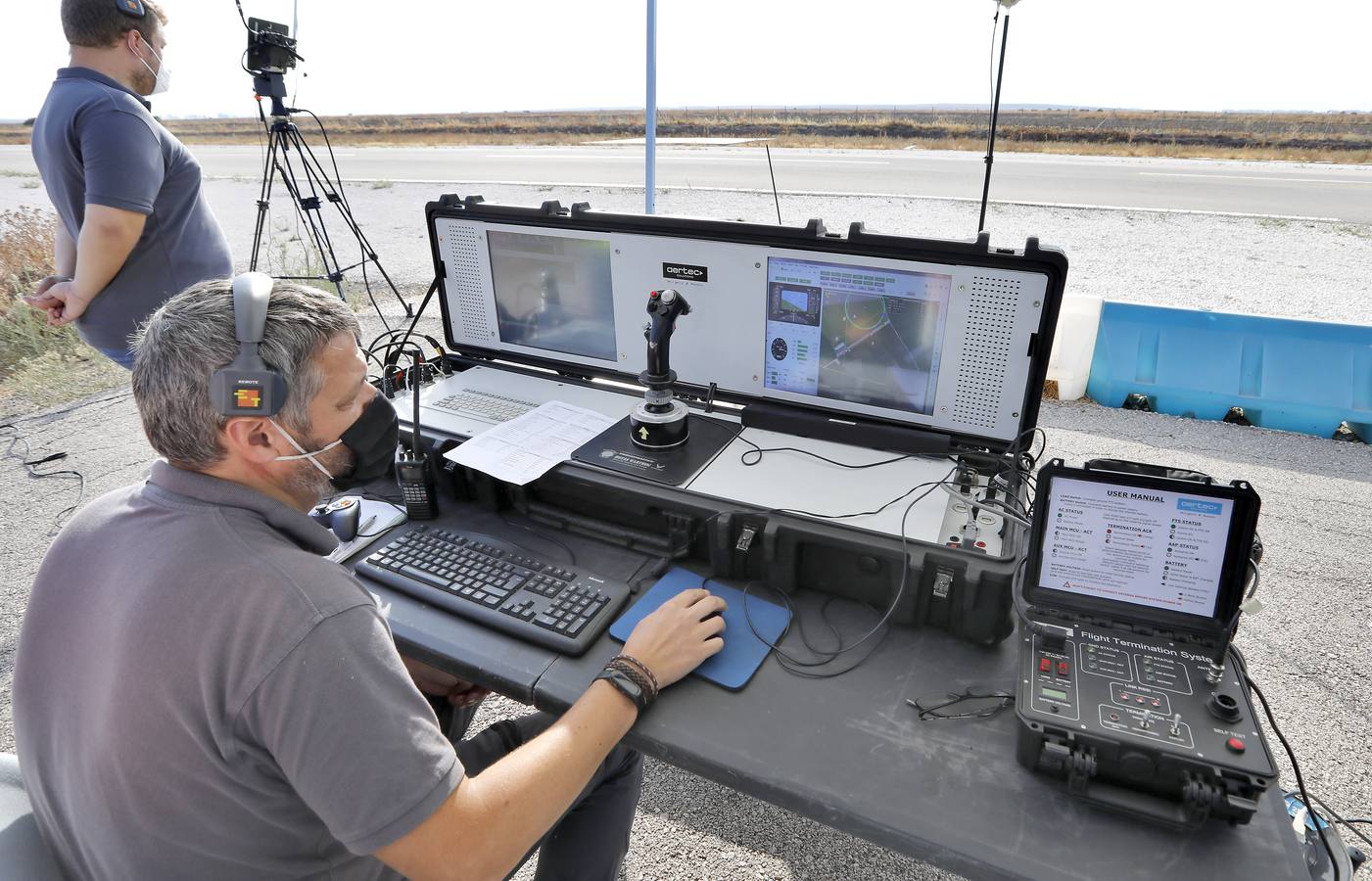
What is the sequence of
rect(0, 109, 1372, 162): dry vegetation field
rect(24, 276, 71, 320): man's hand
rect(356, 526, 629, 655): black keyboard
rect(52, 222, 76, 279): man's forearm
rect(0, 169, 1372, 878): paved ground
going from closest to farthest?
rect(356, 526, 629, 655): black keyboard, rect(0, 169, 1372, 878): paved ground, rect(24, 276, 71, 320): man's hand, rect(52, 222, 76, 279): man's forearm, rect(0, 109, 1372, 162): dry vegetation field

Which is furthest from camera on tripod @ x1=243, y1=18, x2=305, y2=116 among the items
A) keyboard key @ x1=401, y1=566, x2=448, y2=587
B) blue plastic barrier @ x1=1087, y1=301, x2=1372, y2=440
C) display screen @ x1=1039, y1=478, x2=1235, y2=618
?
blue plastic barrier @ x1=1087, y1=301, x2=1372, y2=440

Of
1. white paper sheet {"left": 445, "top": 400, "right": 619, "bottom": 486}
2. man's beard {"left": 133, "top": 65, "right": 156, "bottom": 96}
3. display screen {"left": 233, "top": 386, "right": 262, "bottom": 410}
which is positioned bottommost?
white paper sheet {"left": 445, "top": 400, "right": 619, "bottom": 486}

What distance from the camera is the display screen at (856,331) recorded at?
1.86 meters

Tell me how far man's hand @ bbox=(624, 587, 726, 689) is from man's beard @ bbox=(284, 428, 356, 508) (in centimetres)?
64

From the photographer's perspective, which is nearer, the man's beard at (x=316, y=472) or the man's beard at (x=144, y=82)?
the man's beard at (x=316, y=472)

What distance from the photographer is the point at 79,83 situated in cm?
249

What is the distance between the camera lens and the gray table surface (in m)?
1.09

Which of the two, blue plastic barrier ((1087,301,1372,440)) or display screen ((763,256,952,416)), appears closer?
display screen ((763,256,952,416))

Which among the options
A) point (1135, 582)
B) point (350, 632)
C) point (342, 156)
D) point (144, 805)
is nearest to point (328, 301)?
point (350, 632)

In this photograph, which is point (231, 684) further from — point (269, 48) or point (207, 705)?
point (269, 48)

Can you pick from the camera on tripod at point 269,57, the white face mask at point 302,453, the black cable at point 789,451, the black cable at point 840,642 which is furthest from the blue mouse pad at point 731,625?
the camera on tripod at point 269,57

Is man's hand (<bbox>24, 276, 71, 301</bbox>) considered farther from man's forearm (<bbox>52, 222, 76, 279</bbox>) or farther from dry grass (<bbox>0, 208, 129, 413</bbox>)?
dry grass (<bbox>0, 208, 129, 413</bbox>)

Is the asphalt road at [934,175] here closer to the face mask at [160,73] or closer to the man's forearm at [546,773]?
the face mask at [160,73]

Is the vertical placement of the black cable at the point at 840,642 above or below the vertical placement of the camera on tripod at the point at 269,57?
below
